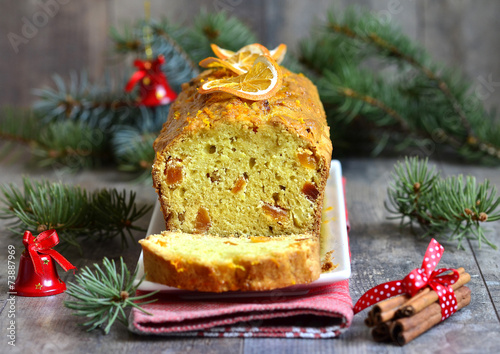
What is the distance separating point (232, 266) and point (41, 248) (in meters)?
0.85

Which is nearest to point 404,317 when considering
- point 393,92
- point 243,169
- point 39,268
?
point 243,169

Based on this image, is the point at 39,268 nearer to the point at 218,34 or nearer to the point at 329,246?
the point at 329,246

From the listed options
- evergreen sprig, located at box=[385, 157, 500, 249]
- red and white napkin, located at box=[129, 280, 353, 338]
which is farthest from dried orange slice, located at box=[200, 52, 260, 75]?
red and white napkin, located at box=[129, 280, 353, 338]

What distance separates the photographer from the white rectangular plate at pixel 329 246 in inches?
89.2

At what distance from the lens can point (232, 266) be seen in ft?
7.07

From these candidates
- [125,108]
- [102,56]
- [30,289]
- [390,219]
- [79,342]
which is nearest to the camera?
[79,342]

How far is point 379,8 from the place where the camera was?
4844mm

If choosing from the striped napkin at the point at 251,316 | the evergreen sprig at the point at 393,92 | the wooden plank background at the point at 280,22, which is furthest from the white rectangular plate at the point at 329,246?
the wooden plank background at the point at 280,22

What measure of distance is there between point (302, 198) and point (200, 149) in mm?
467

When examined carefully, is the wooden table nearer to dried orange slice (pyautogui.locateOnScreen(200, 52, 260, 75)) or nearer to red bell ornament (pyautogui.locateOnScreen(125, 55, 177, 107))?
red bell ornament (pyautogui.locateOnScreen(125, 55, 177, 107))

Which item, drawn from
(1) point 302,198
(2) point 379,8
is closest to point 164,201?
(1) point 302,198

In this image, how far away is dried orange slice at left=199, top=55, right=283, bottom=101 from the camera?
2.61m

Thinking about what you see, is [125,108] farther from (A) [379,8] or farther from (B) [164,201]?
(A) [379,8]

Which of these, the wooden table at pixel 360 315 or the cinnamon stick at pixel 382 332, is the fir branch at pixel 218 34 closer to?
the wooden table at pixel 360 315
